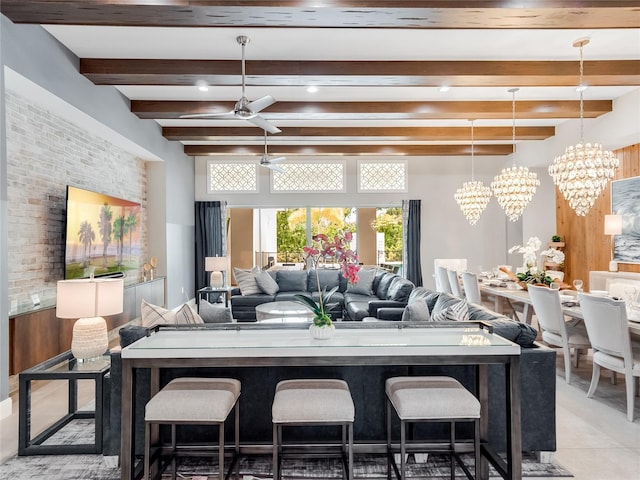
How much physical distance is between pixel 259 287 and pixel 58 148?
11.3 feet

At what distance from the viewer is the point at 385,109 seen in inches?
216

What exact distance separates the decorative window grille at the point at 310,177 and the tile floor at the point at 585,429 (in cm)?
565

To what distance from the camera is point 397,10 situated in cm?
284

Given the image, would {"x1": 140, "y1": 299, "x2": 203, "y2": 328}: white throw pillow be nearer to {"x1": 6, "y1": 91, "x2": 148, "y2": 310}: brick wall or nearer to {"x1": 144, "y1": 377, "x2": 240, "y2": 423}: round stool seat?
{"x1": 144, "y1": 377, "x2": 240, "y2": 423}: round stool seat

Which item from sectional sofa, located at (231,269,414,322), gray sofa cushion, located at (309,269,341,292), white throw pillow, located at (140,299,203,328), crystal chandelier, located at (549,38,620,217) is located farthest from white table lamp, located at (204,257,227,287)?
crystal chandelier, located at (549,38,620,217)

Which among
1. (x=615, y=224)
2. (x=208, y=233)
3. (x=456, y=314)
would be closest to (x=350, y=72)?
(x=456, y=314)

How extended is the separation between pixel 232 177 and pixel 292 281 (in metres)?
3.00

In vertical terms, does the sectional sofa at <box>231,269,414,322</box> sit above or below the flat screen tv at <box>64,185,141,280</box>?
below

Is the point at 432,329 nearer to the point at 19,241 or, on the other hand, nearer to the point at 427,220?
the point at 19,241

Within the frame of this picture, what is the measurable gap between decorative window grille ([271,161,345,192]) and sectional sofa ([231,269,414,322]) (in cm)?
215

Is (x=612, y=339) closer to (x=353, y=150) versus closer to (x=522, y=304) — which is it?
(x=522, y=304)

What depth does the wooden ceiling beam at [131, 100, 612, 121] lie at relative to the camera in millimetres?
5414

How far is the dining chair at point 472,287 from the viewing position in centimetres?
531

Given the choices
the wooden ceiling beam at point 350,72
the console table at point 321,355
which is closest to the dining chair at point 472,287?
the wooden ceiling beam at point 350,72
